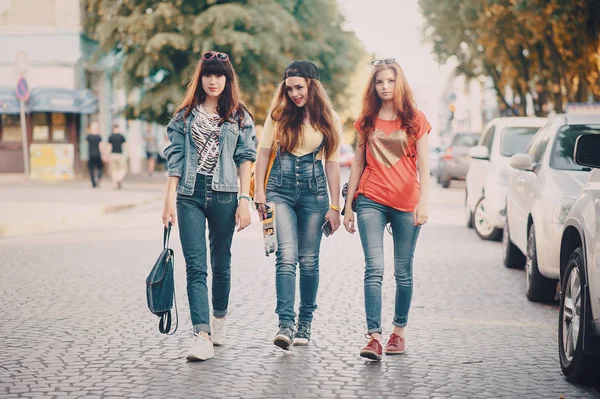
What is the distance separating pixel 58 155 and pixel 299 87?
987 inches

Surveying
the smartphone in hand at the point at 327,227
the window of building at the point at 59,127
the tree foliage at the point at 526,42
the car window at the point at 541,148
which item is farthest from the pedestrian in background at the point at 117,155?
the smartphone in hand at the point at 327,227

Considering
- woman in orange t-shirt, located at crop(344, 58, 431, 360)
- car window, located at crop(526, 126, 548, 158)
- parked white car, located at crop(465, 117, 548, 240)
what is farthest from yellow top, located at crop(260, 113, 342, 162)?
parked white car, located at crop(465, 117, 548, 240)

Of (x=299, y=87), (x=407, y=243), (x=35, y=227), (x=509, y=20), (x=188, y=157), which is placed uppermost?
(x=509, y=20)

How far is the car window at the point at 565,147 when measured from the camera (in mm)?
9391

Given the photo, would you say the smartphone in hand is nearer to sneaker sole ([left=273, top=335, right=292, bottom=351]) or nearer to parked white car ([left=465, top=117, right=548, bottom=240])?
sneaker sole ([left=273, top=335, right=292, bottom=351])

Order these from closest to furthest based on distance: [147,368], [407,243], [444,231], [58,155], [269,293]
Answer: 1. [147,368]
2. [407,243]
3. [269,293]
4. [444,231]
5. [58,155]

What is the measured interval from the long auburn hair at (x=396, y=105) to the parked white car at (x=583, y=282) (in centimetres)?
107

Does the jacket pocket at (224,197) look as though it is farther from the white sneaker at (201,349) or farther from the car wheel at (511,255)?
the car wheel at (511,255)

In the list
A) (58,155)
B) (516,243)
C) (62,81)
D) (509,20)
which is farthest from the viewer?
(62,81)

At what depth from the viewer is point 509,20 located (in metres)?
28.6

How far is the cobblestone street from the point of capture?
5660 mm

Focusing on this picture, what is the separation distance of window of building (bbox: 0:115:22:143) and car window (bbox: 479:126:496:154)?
79.8 ft

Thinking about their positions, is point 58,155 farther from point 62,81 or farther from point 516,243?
point 516,243

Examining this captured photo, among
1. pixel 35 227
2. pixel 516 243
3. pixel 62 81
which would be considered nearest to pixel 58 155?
pixel 62 81
